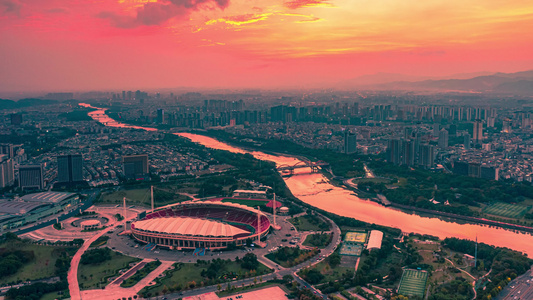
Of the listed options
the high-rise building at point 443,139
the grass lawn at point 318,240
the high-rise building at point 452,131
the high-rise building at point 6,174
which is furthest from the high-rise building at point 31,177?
the high-rise building at point 452,131

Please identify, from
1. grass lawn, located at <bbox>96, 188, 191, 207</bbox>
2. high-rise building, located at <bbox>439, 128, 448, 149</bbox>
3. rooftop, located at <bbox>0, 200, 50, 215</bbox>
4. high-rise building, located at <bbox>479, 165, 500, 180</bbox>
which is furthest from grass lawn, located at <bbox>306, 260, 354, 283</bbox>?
high-rise building, located at <bbox>439, 128, 448, 149</bbox>

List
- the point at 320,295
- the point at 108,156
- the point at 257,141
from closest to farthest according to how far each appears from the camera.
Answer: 1. the point at 320,295
2. the point at 108,156
3. the point at 257,141

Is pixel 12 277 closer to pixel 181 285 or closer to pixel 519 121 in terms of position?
pixel 181 285

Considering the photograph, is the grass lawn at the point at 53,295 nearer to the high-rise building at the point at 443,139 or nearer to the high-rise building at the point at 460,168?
the high-rise building at the point at 460,168

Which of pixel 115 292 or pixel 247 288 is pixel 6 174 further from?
pixel 247 288

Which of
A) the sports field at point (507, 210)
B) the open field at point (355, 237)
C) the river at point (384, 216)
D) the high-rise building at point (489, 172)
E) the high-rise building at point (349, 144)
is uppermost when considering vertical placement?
the high-rise building at point (349, 144)

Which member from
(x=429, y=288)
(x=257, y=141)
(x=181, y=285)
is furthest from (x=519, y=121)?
(x=181, y=285)

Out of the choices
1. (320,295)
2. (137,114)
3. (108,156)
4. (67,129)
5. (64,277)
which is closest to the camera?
(320,295)

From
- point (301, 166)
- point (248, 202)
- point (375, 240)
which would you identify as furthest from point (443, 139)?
point (375, 240)
